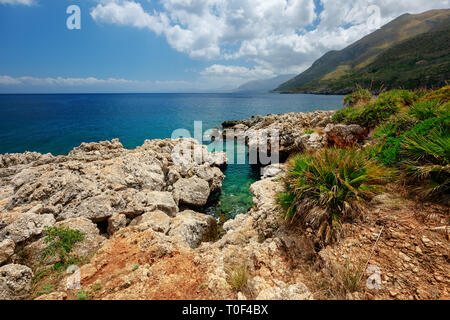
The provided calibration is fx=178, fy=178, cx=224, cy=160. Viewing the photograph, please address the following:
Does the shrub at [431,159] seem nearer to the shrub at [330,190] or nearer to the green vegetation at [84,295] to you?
the shrub at [330,190]

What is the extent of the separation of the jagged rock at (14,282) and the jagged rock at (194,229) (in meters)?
3.71

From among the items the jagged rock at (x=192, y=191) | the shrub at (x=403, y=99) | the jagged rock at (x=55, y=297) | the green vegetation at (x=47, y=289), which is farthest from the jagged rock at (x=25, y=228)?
the shrub at (x=403, y=99)

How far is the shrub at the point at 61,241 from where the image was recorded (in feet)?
16.2

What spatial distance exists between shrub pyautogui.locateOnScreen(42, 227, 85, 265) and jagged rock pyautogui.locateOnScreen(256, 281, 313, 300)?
5.32 meters

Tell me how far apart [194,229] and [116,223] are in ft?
9.95

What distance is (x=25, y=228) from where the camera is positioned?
5344mm

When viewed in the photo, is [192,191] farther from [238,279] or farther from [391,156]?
[391,156]

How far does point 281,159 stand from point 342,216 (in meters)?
14.1

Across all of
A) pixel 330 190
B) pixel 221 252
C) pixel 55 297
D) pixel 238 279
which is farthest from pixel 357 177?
pixel 55 297

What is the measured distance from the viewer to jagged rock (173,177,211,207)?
10.6 metres

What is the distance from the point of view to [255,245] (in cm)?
478

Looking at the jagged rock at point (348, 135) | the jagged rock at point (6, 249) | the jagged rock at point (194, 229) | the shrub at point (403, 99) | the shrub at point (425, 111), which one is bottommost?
the jagged rock at point (194, 229)

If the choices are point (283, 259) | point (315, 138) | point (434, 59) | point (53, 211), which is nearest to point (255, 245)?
point (283, 259)
